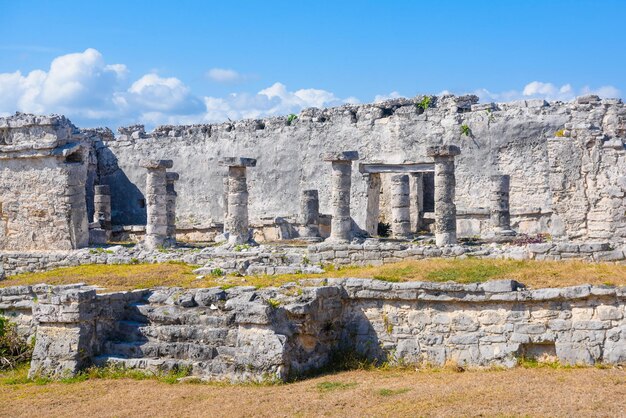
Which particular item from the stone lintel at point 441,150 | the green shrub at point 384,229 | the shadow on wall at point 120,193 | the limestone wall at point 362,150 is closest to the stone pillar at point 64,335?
the stone lintel at point 441,150

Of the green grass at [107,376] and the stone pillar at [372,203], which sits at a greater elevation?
the stone pillar at [372,203]

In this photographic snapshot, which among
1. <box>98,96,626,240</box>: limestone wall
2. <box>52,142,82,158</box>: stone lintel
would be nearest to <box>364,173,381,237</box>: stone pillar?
<box>98,96,626,240</box>: limestone wall

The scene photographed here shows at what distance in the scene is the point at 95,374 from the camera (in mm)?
12547

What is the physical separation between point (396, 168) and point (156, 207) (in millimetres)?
8400

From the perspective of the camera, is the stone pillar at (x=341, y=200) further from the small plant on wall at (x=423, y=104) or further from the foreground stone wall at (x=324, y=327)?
the foreground stone wall at (x=324, y=327)

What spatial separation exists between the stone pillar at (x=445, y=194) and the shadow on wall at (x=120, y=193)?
588 inches

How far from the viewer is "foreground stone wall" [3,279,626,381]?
1175 centimetres

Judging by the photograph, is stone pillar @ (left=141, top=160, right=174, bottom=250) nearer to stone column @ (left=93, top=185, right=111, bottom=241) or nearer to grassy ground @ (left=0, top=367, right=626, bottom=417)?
stone column @ (left=93, top=185, right=111, bottom=241)

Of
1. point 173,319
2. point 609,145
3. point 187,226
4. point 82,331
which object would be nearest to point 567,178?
point 609,145

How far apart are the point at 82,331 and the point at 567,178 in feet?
36.1

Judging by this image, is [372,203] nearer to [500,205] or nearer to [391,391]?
[500,205]

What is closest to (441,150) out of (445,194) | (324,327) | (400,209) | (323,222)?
(445,194)

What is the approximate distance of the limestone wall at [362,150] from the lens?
25.8 meters

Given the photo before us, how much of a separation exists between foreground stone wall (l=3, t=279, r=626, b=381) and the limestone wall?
24.1 ft
